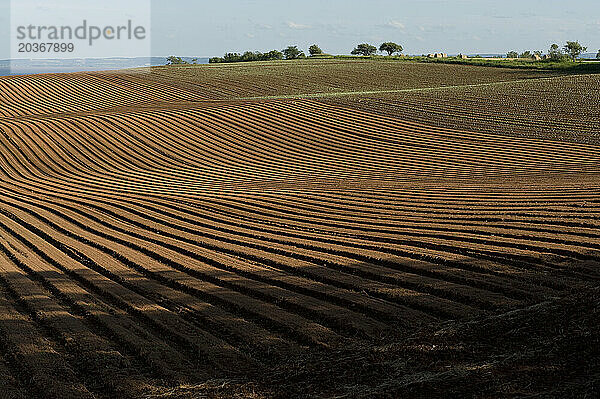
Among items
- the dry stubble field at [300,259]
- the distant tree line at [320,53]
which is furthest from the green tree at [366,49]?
the dry stubble field at [300,259]

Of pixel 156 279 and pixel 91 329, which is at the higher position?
pixel 156 279

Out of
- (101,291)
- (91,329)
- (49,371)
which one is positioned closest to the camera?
(49,371)

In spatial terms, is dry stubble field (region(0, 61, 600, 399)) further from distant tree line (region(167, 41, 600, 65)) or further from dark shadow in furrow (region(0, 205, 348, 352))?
distant tree line (region(167, 41, 600, 65))

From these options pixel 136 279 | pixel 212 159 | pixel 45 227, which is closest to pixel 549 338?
pixel 136 279

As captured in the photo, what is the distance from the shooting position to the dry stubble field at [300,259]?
9078 mm

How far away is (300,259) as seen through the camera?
47.6ft

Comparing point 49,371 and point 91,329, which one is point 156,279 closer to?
point 91,329

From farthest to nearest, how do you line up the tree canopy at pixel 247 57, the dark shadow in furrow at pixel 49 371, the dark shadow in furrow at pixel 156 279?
the tree canopy at pixel 247 57 → the dark shadow in furrow at pixel 156 279 → the dark shadow in furrow at pixel 49 371

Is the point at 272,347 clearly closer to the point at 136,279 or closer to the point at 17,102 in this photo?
the point at 136,279

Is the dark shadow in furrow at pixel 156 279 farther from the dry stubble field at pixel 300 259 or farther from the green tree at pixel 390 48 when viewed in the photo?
the green tree at pixel 390 48

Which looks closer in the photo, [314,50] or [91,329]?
[91,329]

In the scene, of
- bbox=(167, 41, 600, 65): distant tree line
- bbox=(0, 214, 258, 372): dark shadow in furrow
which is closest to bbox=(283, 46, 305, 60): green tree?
bbox=(167, 41, 600, 65): distant tree line

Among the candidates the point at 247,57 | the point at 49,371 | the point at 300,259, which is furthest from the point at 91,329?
the point at 247,57

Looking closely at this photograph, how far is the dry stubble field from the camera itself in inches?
357
